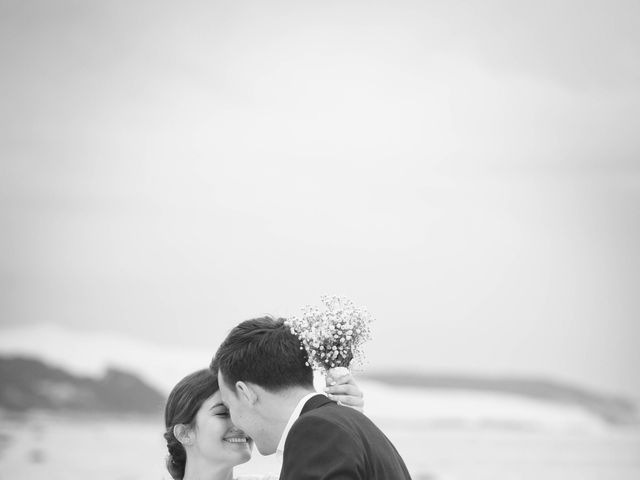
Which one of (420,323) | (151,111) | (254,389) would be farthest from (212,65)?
(254,389)

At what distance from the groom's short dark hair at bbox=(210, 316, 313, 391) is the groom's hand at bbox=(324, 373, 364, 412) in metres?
0.07

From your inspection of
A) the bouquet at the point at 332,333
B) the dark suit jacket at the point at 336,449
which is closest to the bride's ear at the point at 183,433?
the bouquet at the point at 332,333

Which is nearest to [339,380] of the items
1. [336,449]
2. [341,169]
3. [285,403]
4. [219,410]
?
[285,403]

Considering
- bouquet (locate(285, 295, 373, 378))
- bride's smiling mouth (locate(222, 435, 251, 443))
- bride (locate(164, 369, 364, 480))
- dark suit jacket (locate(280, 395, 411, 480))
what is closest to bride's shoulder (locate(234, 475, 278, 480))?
bride (locate(164, 369, 364, 480))

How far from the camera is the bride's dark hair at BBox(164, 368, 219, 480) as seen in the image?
121 inches

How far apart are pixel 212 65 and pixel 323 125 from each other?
1204 millimetres

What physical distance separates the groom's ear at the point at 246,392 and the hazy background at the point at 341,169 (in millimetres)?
4919

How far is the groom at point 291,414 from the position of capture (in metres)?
1.98

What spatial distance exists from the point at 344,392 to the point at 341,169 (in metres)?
5.88

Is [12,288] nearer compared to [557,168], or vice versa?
[12,288]

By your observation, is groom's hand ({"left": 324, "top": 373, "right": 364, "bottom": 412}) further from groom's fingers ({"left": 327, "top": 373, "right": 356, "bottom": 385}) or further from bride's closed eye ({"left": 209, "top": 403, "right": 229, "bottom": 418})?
bride's closed eye ({"left": 209, "top": 403, "right": 229, "bottom": 418})

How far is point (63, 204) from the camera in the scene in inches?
305

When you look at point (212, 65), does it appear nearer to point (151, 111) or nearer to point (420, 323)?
point (151, 111)

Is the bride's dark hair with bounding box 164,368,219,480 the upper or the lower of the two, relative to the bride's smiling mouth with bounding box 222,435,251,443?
upper
